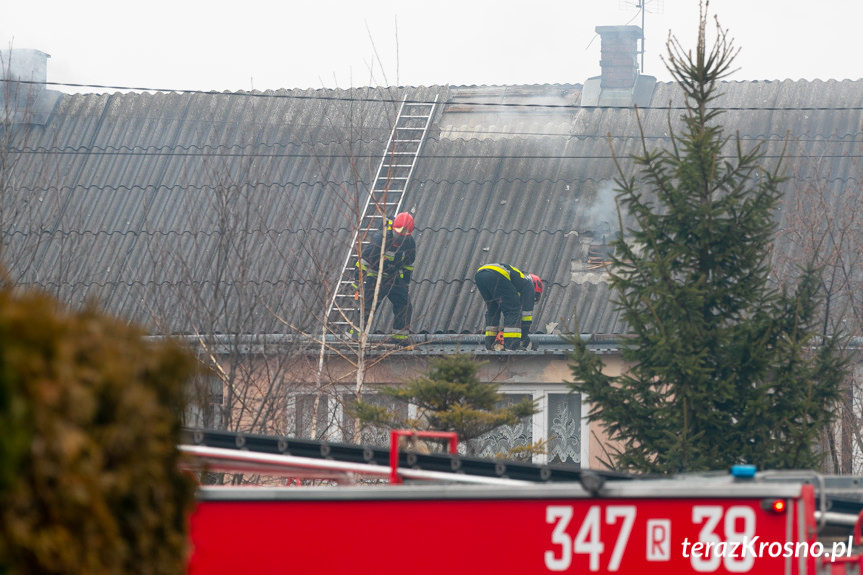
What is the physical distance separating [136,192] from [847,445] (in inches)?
460

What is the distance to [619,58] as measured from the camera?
61.4 ft

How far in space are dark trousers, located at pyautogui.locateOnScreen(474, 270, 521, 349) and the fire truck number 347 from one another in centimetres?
835

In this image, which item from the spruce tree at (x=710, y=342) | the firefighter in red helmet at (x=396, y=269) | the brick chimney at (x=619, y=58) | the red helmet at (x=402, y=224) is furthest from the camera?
the brick chimney at (x=619, y=58)

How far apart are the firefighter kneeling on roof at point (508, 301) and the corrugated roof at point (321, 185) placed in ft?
2.62

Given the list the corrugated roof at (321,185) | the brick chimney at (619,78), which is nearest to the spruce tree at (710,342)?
the corrugated roof at (321,185)

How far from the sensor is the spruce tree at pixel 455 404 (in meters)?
8.84

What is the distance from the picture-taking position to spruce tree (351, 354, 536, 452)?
8.84 meters

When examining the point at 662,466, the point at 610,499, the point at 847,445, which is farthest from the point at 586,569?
the point at 847,445

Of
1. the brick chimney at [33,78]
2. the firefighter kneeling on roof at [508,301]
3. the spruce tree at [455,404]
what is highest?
the brick chimney at [33,78]

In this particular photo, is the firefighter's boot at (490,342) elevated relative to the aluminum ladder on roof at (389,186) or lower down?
lower down

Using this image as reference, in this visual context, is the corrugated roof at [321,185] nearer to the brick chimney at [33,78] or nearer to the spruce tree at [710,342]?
the brick chimney at [33,78]

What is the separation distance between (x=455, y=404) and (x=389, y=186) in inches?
296

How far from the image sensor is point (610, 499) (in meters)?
4.01

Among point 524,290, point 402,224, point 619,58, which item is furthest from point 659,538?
point 619,58
